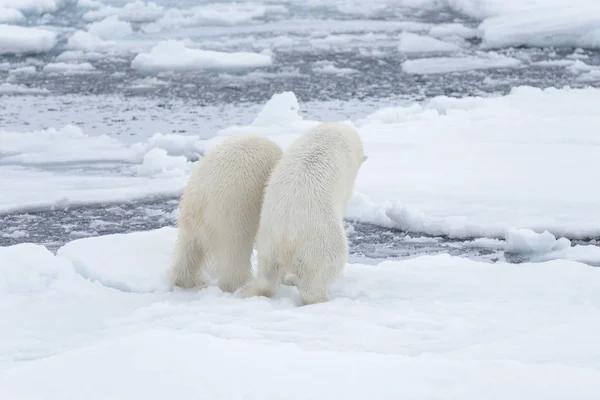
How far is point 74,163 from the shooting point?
8.81 m

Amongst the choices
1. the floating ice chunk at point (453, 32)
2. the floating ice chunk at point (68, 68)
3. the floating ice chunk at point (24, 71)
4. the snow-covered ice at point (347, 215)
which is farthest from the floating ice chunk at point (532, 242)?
the floating ice chunk at point (453, 32)

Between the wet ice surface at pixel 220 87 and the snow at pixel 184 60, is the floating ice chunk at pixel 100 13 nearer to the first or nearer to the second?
the wet ice surface at pixel 220 87

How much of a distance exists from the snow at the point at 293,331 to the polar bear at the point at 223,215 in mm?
127

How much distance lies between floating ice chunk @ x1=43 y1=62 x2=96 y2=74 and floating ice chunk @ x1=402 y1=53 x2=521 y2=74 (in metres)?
5.31

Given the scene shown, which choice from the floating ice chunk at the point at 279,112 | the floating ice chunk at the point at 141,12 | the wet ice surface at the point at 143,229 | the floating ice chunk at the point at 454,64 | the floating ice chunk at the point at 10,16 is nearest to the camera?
the wet ice surface at the point at 143,229

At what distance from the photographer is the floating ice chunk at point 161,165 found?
808 cm

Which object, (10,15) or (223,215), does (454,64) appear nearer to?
(10,15)

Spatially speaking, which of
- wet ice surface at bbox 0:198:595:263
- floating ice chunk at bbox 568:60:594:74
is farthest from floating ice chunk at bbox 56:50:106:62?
wet ice surface at bbox 0:198:595:263

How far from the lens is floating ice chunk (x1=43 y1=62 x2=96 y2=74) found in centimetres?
1527

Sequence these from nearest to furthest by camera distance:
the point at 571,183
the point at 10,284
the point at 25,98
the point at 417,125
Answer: the point at 10,284 → the point at 571,183 → the point at 417,125 → the point at 25,98

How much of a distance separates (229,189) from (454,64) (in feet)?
37.2

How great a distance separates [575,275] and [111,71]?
39.7ft

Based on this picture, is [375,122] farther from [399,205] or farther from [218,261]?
[218,261]

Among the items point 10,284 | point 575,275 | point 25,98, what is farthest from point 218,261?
point 25,98
